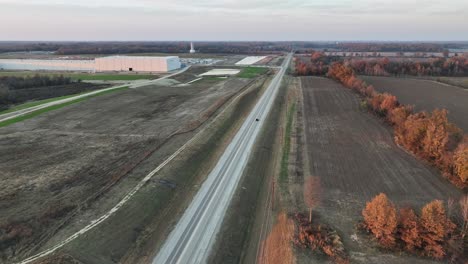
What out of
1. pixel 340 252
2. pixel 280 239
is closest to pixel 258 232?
pixel 280 239

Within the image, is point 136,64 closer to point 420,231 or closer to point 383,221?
point 383,221

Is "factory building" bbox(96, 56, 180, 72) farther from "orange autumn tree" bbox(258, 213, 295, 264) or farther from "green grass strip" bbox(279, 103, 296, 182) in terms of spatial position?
"orange autumn tree" bbox(258, 213, 295, 264)

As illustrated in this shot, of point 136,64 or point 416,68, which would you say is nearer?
point 416,68

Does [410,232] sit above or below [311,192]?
above

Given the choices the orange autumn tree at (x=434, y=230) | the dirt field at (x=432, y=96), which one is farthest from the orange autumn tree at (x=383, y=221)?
the dirt field at (x=432, y=96)

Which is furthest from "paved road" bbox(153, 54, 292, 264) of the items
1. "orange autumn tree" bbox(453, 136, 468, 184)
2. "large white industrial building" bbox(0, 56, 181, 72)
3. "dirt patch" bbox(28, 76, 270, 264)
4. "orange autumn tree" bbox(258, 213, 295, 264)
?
"large white industrial building" bbox(0, 56, 181, 72)

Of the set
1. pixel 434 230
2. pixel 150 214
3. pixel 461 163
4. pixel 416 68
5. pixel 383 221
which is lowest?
pixel 150 214

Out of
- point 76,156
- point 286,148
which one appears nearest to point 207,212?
point 286,148
